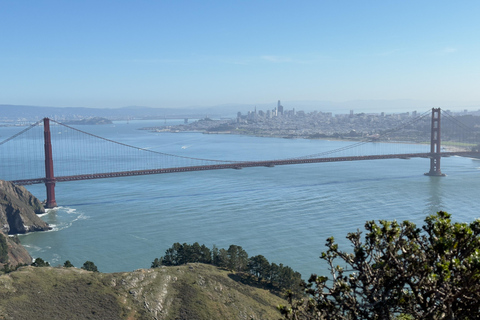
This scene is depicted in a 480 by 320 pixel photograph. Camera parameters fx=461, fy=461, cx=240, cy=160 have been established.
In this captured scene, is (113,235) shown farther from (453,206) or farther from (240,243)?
(453,206)

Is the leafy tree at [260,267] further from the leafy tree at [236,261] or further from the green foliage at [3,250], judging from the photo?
the green foliage at [3,250]

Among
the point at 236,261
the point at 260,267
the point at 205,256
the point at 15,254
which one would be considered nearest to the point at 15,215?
the point at 15,254

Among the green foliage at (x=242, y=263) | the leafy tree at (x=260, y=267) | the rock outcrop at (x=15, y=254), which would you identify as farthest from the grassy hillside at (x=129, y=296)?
the rock outcrop at (x=15, y=254)

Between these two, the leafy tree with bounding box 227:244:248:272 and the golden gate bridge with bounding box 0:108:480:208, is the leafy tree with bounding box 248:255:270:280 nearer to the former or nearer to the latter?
the leafy tree with bounding box 227:244:248:272

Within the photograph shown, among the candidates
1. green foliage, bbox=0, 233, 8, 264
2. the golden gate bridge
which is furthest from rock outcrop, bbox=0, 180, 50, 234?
green foliage, bbox=0, 233, 8, 264

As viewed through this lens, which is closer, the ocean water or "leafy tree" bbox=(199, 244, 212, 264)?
"leafy tree" bbox=(199, 244, 212, 264)

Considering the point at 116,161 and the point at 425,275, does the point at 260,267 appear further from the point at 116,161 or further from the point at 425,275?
the point at 116,161
